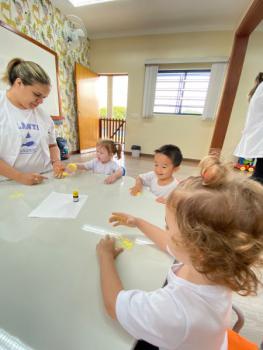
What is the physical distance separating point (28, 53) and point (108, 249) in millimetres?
3219

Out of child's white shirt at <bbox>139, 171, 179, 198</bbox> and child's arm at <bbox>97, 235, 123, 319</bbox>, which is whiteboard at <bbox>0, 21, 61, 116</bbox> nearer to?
child's white shirt at <bbox>139, 171, 179, 198</bbox>

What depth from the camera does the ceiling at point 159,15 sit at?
2.66 meters

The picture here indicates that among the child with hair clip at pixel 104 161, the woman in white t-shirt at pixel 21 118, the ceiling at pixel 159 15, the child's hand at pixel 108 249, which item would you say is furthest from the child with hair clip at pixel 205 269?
the ceiling at pixel 159 15

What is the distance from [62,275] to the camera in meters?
0.42

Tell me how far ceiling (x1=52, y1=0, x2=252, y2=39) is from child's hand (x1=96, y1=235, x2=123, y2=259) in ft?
11.7

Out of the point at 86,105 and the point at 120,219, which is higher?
the point at 86,105

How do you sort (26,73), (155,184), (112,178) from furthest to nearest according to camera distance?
(155,184) < (112,178) < (26,73)

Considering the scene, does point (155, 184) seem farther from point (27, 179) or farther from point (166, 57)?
point (166, 57)

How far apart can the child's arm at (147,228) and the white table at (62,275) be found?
22 millimetres

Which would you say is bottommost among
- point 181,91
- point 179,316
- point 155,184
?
point 155,184

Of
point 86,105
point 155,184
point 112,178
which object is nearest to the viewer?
point 112,178

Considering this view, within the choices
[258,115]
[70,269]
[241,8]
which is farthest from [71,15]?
[70,269]

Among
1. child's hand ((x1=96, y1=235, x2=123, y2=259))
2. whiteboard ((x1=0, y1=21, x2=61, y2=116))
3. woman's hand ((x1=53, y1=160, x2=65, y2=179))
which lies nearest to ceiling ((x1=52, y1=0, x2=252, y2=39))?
whiteboard ((x1=0, y1=21, x2=61, y2=116))

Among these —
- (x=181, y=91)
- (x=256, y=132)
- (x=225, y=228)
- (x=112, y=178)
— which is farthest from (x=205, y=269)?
(x=181, y=91)
